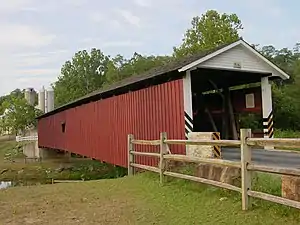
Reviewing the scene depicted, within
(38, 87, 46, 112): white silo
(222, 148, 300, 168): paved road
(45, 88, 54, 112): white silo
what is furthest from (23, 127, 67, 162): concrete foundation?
(222, 148, 300, 168): paved road

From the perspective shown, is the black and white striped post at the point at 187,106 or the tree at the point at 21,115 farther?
the tree at the point at 21,115

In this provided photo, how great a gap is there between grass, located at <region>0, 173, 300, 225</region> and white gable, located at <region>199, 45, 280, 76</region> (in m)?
3.89

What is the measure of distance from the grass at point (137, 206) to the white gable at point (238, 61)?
389cm

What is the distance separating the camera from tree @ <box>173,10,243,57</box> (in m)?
31.3

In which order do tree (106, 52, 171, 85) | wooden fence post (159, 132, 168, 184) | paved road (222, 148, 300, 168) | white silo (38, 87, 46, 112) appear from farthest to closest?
1. white silo (38, 87, 46, 112)
2. tree (106, 52, 171, 85)
3. wooden fence post (159, 132, 168, 184)
4. paved road (222, 148, 300, 168)

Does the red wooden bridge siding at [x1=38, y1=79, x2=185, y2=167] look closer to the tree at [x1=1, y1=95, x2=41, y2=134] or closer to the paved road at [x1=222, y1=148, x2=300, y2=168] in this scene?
the paved road at [x1=222, y1=148, x2=300, y2=168]

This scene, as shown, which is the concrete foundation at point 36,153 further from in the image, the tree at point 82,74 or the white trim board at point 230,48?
the white trim board at point 230,48

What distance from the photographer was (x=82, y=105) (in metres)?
20.0

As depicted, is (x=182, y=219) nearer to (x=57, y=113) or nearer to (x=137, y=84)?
(x=137, y=84)

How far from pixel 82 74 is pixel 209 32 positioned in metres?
29.4

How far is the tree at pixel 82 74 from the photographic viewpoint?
55.6 m

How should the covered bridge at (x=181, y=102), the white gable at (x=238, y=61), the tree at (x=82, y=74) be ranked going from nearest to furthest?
the covered bridge at (x=181, y=102) → the white gable at (x=238, y=61) → the tree at (x=82, y=74)

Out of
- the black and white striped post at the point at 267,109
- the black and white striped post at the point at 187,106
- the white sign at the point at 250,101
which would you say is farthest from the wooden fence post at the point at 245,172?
the white sign at the point at 250,101

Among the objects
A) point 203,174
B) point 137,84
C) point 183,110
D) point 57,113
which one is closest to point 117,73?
point 57,113
